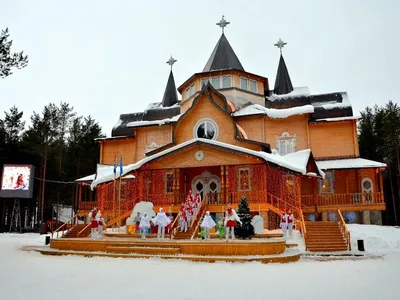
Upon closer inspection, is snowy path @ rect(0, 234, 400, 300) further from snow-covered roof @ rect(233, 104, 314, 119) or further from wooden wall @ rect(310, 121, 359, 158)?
snow-covered roof @ rect(233, 104, 314, 119)

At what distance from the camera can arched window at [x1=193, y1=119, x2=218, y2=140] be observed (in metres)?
26.9

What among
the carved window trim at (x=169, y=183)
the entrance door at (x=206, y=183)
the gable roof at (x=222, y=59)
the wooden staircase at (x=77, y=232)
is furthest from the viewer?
the gable roof at (x=222, y=59)

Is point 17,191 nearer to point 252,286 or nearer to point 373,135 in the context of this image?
point 252,286

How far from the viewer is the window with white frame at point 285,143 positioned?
1158 inches

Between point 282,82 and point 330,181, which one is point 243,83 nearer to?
point 282,82

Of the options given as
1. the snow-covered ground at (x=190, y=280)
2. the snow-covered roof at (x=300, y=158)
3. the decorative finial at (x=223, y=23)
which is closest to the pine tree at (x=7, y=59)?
the snow-covered ground at (x=190, y=280)

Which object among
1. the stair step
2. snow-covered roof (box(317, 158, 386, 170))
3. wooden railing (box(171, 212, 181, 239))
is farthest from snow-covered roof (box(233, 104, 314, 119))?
the stair step

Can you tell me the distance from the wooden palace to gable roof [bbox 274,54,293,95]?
0.09 m

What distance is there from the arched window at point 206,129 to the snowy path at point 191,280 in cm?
1475

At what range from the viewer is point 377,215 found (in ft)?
87.6

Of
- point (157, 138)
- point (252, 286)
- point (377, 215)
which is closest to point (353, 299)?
point (252, 286)

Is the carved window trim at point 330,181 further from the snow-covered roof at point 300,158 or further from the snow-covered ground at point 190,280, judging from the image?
the snow-covered ground at point 190,280

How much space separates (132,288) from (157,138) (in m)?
24.6

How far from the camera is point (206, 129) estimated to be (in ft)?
89.0
